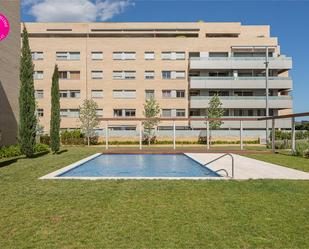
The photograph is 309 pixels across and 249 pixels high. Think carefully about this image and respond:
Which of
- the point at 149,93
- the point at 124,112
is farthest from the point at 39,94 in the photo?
the point at 149,93

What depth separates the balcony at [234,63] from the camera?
44.7 m

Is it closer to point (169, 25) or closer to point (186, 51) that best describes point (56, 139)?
point (186, 51)

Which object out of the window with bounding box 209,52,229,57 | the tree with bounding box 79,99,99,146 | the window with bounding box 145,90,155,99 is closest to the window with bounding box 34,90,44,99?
the tree with bounding box 79,99,99,146

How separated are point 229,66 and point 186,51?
7.06m

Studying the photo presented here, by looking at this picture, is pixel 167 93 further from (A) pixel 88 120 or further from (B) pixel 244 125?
(A) pixel 88 120

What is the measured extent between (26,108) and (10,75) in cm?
570

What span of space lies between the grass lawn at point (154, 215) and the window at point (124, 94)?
3630 centimetres

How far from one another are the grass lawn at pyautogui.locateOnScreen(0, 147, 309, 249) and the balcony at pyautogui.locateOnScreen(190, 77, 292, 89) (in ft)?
114

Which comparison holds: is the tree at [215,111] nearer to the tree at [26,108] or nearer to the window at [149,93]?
the window at [149,93]

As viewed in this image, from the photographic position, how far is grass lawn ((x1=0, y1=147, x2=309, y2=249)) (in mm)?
5328

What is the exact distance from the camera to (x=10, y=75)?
23891 millimetres

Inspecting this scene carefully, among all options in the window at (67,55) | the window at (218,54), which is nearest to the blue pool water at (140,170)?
the window at (67,55)

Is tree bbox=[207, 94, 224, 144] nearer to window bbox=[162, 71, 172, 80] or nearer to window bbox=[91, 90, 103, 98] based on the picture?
window bbox=[162, 71, 172, 80]

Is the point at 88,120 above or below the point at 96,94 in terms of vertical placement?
below
